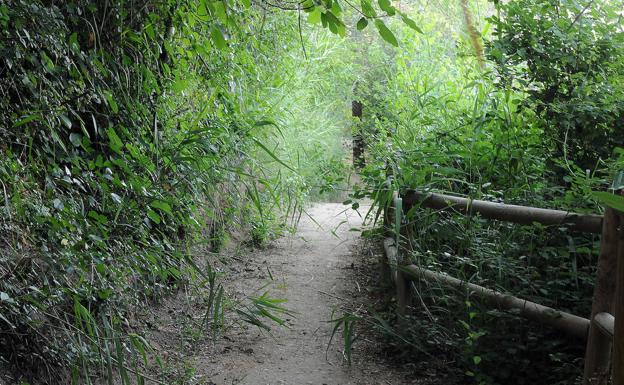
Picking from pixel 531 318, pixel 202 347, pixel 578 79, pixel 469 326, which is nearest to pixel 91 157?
pixel 202 347

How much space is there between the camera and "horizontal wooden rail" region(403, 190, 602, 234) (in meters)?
2.72

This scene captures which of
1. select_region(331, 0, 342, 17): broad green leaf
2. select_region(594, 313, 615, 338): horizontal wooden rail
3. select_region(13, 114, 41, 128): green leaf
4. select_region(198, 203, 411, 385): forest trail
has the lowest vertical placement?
select_region(198, 203, 411, 385): forest trail

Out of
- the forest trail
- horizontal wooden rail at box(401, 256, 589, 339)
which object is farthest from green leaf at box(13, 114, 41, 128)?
horizontal wooden rail at box(401, 256, 589, 339)

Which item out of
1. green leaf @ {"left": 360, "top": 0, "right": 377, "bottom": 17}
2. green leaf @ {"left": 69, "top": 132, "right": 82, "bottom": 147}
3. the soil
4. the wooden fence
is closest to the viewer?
the wooden fence

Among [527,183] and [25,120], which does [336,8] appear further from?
[527,183]

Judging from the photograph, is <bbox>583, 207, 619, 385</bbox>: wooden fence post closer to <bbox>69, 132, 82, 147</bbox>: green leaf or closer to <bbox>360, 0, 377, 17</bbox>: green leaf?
<bbox>360, 0, 377, 17</bbox>: green leaf

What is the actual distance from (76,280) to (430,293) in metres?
2.12

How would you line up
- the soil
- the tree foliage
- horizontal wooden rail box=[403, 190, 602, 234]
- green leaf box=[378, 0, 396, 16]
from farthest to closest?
the soil, the tree foliage, horizontal wooden rail box=[403, 190, 602, 234], green leaf box=[378, 0, 396, 16]

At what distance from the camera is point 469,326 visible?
3377mm

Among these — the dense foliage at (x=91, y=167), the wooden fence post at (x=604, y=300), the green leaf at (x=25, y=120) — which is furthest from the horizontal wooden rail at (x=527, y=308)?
the green leaf at (x=25, y=120)

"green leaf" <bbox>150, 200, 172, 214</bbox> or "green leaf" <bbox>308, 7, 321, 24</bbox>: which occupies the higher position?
"green leaf" <bbox>308, 7, 321, 24</bbox>

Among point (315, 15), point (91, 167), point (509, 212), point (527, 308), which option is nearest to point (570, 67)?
point (509, 212)

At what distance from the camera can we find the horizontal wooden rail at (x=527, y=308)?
2748 millimetres

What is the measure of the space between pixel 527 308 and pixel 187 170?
2112mm
